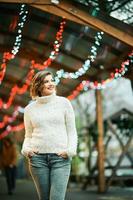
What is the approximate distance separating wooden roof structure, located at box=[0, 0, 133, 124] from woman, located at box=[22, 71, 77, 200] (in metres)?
3.08

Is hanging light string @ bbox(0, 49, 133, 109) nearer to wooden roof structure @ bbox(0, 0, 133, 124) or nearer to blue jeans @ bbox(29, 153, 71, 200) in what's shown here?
wooden roof structure @ bbox(0, 0, 133, 124)

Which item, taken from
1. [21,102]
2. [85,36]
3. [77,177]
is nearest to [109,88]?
[21,102]

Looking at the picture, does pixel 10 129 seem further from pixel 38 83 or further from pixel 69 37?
pixel 38 83

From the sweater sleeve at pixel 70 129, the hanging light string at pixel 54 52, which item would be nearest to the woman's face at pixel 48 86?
the sweater sleeve at pixel 70 129

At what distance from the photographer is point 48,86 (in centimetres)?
352

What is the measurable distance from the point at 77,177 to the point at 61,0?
10.7 meters

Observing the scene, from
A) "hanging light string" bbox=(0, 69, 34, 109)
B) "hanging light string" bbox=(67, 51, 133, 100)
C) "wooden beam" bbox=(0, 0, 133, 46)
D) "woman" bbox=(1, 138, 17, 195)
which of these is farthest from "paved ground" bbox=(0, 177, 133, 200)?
"wooden beam" bbox=(0, 0, 133, 46)

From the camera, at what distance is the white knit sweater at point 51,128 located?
3354 mm

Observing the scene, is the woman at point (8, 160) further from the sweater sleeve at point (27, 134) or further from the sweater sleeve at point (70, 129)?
the sweater sleeve at point (70, 129)

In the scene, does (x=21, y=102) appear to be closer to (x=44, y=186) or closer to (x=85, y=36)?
(x=85, y=36)

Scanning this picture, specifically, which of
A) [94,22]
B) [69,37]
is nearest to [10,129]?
[69,37]

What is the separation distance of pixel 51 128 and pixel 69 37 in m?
6.47

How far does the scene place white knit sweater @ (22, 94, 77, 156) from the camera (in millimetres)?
3354

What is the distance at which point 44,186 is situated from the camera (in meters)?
3.29
